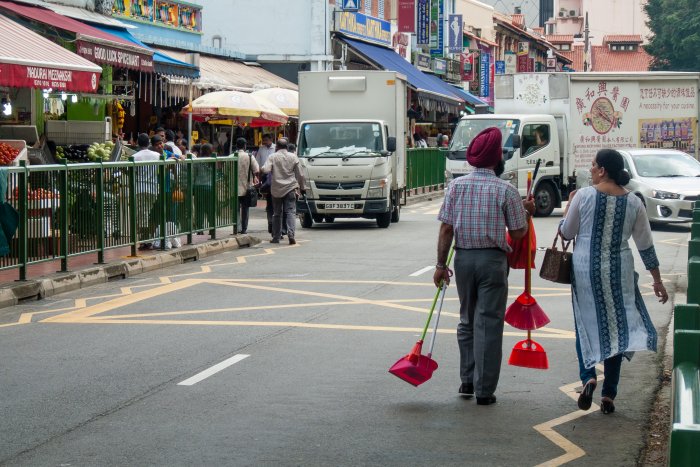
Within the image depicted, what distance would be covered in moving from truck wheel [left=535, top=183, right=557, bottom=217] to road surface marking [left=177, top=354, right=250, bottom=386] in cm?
1860

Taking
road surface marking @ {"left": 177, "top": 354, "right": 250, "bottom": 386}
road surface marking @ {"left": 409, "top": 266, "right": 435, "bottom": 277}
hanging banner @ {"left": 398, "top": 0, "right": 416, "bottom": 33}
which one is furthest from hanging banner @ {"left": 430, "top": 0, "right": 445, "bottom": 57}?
road surface marking @ {"left": 177, "top": 354, "right": 250, "bottom": 386}

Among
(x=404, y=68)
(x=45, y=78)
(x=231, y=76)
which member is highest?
(x=404, y=68)

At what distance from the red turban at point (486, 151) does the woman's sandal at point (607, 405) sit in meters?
1.67

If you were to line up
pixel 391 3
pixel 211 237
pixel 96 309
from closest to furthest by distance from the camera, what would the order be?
1. pixel 96 309
2. pixel 211 237
3. pixel 391 3

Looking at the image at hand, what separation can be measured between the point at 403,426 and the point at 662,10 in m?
68.8

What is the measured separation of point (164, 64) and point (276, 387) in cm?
1691

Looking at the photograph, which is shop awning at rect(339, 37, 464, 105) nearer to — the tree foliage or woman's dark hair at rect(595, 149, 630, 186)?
the tree foliage

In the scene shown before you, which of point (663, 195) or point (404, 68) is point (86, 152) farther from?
point (404, 68)

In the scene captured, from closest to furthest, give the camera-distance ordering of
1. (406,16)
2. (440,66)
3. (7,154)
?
(7,154)
(406,16)
(440,66)

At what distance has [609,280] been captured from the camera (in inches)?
299

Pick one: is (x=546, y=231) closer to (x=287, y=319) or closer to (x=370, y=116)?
(x=370, y=116)

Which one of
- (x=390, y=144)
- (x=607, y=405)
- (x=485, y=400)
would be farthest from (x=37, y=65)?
(x=607, y=405)

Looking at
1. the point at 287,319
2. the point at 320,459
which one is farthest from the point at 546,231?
the point at 320,459

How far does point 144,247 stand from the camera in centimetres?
1862
